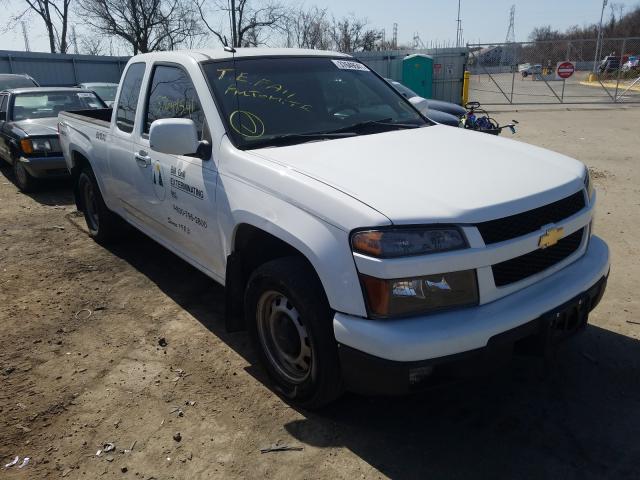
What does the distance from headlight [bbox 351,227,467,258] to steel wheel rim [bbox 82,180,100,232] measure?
14.0 ft

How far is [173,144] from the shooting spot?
3113mm

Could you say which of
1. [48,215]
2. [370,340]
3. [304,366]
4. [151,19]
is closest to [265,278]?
[304,366]

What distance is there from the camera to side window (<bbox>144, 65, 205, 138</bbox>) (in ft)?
11.7

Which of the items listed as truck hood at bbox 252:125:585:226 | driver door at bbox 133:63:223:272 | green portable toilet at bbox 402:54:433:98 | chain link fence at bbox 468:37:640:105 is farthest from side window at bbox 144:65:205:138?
chain link fence at bbox 468:37:640:105

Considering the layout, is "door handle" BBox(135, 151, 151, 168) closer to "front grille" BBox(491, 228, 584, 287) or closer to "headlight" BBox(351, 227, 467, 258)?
"headlight" BBox(351, 227, 467, 258)

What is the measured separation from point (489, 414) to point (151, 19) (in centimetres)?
3710

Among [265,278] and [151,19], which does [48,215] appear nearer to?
[265,278]

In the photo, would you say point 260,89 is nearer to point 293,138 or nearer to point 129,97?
point 293,138

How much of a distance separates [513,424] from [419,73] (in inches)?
763

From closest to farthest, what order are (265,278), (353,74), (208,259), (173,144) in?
(265,278), (173,144), (208,259), (353,74)

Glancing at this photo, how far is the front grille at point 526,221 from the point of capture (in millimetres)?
2373

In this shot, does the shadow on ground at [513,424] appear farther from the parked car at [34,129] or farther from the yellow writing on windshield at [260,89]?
the parked car at [34,129]

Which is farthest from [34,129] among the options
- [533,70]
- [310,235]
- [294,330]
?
[533,70]

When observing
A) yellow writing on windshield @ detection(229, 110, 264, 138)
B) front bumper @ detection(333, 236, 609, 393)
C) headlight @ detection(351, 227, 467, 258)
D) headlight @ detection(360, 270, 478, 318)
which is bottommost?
front bumper @ detection(333, 236, 609, 393)
